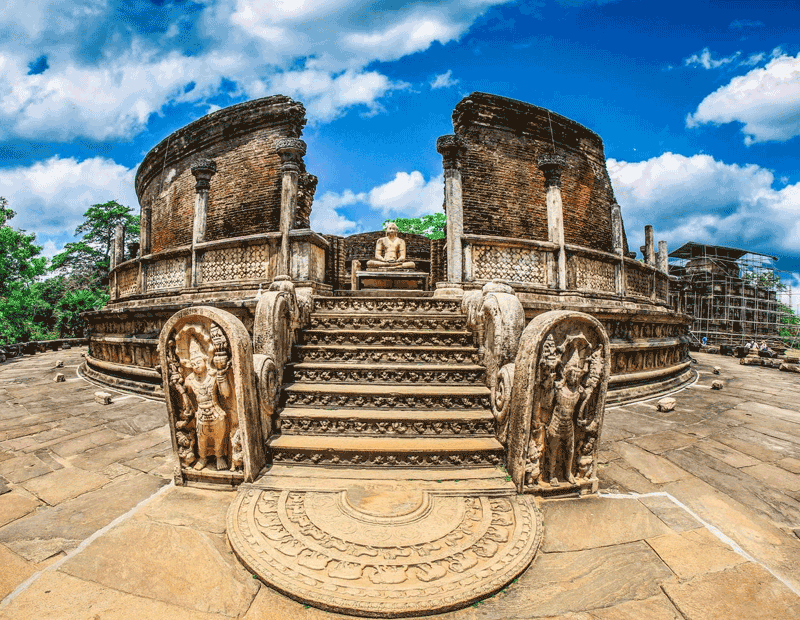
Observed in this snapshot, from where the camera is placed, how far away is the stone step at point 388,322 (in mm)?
4605

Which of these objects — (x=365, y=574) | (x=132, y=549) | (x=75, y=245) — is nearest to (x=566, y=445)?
(x=365, y=574)

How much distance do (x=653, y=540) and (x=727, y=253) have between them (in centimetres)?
3722

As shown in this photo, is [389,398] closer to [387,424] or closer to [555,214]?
[387,424]

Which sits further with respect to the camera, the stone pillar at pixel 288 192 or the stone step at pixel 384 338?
the stone pillar at pixel 288 192

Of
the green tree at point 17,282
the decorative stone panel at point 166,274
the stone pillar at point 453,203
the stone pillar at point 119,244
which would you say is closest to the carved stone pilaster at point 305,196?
the decorative stone panel at point 166,274

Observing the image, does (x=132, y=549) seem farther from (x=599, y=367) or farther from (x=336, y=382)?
(x=599, y=367)

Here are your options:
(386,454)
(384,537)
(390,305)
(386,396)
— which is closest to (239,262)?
(390,305)

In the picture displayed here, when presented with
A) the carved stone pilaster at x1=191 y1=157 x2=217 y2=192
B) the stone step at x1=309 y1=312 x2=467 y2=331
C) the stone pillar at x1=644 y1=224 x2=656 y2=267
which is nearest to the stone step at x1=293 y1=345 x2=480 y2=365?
the stone step at x1=309 y1=312 x2=467 y2=331

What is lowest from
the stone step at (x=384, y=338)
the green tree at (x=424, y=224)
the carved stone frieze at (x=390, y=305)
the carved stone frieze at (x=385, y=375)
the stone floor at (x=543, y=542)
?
the stone floor at (x=543, y=542)

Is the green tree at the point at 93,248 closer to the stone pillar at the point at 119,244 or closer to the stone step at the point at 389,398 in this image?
the stone pillar at the point at 119,244

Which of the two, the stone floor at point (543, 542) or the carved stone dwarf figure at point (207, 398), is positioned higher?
the carved stone dwarf figure at point (207, 398)

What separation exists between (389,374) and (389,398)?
1.22 feet

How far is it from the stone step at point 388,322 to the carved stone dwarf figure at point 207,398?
1931mm

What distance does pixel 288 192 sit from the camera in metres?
7.20
